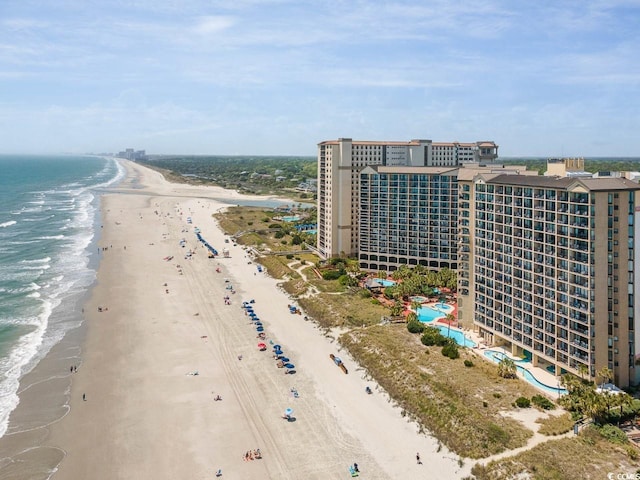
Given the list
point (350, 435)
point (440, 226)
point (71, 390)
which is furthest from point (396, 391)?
point (440, 226)

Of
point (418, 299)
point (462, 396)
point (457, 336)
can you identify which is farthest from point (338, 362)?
point (418, 299)

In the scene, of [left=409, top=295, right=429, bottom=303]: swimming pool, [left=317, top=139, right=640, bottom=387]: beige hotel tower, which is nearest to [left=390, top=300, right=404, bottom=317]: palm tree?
[left=409, top=295, right=429, bottom=303]: swimming pool

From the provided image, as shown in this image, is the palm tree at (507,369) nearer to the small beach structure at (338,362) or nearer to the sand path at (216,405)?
the sand path at (216,405)

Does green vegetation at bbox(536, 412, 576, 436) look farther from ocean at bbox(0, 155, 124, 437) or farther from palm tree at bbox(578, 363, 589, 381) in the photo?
ocean at bbox(0, 155, 124, 437)

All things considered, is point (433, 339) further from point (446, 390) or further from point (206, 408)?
point (206, 408)

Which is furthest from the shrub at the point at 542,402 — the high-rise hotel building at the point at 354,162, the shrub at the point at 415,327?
the high-rise hotel building at the point at 354,162
